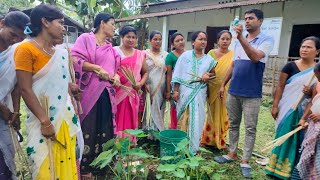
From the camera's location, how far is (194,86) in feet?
11.2

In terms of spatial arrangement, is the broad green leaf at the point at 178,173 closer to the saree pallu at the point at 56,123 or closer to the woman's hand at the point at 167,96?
the saree pallu at the point at 56,123

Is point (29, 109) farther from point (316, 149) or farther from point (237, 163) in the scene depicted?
point (237, 163)

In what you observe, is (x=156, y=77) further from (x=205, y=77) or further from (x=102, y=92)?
(x=102, y=92)

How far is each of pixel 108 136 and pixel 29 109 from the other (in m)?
1.12

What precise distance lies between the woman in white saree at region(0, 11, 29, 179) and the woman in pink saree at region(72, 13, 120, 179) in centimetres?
66

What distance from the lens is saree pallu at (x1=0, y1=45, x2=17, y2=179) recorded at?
1.88 meters

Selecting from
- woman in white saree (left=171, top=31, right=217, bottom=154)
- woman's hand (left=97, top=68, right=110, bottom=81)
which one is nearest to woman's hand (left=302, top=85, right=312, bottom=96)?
woman in white saree (left=171, top=31, right=217, bottom=154)

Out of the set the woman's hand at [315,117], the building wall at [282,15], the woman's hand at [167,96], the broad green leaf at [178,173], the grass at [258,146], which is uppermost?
the building wall at [282,15]

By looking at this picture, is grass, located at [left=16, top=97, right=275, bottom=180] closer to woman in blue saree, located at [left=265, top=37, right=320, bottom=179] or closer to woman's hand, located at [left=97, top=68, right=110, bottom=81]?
woman in blue saree, located at [left=265, top=37, right=320, bottom=179]

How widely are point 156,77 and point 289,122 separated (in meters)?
1.85

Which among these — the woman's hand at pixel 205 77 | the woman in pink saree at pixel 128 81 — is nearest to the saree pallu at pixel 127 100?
the woman in pink saree at pixel 128 81

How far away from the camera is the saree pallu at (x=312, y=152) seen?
90.7 inches

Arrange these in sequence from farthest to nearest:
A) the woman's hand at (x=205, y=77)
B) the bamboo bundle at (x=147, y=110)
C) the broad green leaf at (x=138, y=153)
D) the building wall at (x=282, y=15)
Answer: the building wall at (x=282, y=15) → the bamboo bundle at (x=147, y=110) → the woman's hand at (x=205, y=77) → the broad green leaf at (x=138, y=153)

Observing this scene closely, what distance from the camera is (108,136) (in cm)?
281
